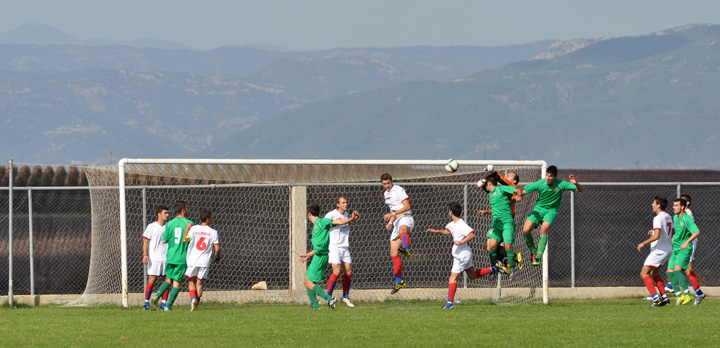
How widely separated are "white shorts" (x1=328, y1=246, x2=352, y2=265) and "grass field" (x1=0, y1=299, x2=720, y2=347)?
0.90m

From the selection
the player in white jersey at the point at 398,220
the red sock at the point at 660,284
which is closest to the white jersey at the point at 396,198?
the player in white jersey at the point at 398,220

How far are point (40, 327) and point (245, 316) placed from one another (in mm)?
2900

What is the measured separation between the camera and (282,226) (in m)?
24.3

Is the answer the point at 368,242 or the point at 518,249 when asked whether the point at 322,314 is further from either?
the point at 368,242

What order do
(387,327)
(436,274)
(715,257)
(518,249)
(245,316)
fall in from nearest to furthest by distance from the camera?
(387,327) → (245,316) → (518,249) → (436,274) → (715,257)

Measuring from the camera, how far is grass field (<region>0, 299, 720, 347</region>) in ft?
39.0

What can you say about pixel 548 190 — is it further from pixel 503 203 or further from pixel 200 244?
pixel 200 244

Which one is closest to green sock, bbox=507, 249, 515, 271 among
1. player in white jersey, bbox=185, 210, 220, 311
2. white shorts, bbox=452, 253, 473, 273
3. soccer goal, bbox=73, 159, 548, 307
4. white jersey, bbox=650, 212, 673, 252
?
white shorts, bbox=452, 253, 473, 273

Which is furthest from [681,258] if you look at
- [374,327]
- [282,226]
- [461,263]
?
[282,226]

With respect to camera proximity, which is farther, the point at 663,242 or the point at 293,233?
the point at 293,233

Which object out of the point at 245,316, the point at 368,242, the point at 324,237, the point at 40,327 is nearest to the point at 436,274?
the point at 368,242

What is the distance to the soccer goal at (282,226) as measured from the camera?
18.7 m

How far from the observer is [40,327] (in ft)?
44.3

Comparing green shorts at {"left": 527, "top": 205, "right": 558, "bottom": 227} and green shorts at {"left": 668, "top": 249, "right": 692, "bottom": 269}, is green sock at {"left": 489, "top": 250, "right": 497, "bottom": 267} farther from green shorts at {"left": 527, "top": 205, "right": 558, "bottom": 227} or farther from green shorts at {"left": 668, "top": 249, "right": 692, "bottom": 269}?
green shorts at {"left": 668, "top": 249, "right": 692, "bottom": 269}
